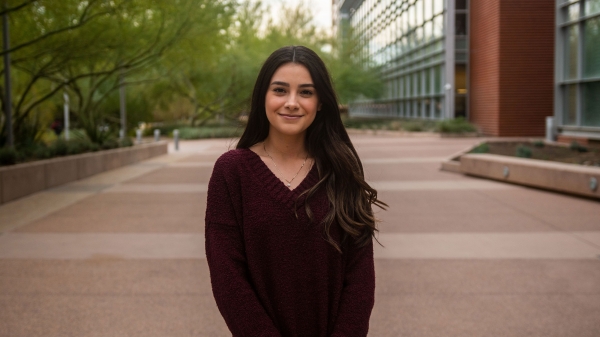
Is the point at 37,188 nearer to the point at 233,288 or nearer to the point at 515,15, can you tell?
the point at 233,288

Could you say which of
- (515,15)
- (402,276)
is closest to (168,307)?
(402,276)

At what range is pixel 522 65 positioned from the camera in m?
28.7

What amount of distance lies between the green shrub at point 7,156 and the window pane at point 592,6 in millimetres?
14414

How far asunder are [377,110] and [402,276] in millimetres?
51140

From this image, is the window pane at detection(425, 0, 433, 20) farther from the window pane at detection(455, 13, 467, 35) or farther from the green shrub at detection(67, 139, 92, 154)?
the green shrub at detection(67, 139, 92, 154)

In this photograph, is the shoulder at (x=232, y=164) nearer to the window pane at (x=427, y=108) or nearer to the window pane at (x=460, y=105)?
the window pane at (x=460, y=105)

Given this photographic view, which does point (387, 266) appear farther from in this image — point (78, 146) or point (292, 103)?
point (78, 146)

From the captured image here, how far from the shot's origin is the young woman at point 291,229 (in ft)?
7.71

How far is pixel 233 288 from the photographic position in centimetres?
233

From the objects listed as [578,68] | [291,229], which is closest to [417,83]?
[578,68]

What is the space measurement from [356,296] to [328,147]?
0.54m

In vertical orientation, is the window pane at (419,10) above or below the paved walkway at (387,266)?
above

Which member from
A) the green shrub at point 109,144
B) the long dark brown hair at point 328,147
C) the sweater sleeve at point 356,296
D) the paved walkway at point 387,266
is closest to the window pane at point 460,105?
the green shrub at point 109,144

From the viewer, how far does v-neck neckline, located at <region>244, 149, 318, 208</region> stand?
2367 mm
